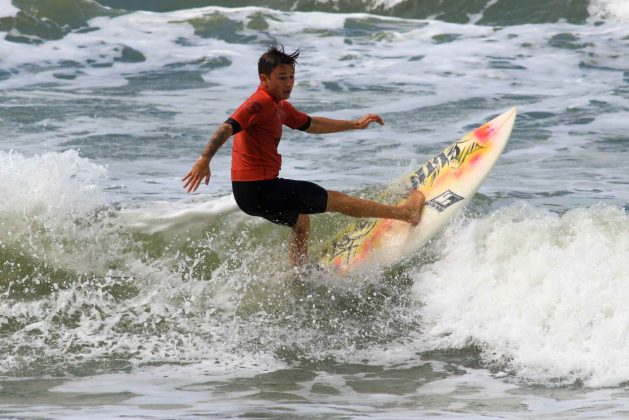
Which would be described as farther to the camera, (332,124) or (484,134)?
(484,134)

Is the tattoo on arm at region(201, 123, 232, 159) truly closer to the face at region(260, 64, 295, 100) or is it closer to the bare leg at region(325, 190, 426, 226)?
the face at region(260, 64, 295, 100)

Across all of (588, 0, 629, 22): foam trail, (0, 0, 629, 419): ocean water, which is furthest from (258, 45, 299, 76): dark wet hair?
(588, 0, 629, 22): foam trail

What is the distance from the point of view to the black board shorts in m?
5.96

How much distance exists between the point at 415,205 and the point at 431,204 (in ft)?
0.36

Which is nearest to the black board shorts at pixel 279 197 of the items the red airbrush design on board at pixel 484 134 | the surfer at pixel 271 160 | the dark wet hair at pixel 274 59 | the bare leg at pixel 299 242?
the surfer at pixel 271 160

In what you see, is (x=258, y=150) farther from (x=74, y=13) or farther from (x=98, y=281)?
(x=74, y=13)

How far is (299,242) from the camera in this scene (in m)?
6.48

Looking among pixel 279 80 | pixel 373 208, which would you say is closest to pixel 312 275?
pixel 373 208

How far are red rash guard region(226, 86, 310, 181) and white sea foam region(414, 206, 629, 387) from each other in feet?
4.51

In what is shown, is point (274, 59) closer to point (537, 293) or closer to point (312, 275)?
point (312, 275)

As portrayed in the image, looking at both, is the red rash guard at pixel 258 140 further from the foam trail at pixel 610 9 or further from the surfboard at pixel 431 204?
the foam trail at pixel 610 9

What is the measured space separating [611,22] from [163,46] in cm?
745

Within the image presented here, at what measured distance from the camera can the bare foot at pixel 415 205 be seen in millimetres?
6602

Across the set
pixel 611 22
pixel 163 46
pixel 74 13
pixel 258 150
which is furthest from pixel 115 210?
pixel 611 22
